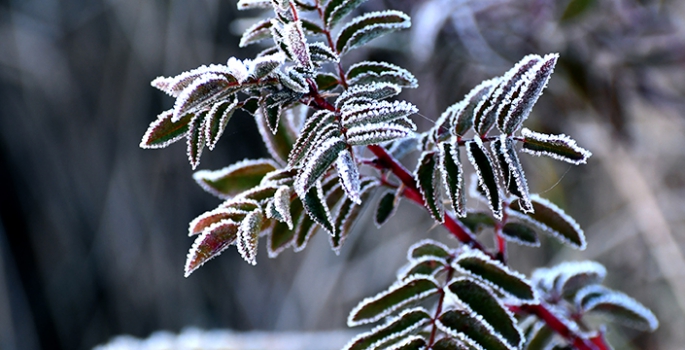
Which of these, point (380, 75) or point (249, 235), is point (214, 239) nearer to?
point (249, 235)

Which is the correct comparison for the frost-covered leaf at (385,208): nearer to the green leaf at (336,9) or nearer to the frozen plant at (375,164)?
the frozen plant at (375,164)

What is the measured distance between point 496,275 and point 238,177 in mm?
258

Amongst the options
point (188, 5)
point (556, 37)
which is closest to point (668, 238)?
point (556, 37)

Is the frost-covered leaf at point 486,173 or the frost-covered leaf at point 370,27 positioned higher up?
the frost-covered leaf at point 370,27

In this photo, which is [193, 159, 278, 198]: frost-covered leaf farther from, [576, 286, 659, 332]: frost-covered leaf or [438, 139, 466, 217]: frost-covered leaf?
[576, 286, 659, 332]: frost-covered leaf

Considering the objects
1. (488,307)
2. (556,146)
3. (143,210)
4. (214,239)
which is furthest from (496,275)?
(143,210)

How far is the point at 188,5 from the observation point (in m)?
2.02

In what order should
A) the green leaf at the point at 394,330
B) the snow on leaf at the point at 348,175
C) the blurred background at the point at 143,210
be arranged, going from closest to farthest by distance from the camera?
the snow on leaf at the point at 348,175
the green leaf at the point at 394,330
the blurred background at the point at 143,210

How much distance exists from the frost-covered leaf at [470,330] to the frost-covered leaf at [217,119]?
0.77ft

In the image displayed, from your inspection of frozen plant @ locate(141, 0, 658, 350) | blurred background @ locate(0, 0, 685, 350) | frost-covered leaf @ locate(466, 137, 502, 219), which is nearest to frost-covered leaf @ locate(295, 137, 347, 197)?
frozen plant @ locate(141, 0, 658, 350)

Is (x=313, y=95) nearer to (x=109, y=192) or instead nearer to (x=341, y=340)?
(x=341, y=340)

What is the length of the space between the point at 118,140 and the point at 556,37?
1509 millimetres

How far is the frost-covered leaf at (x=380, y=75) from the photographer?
504 millimetres

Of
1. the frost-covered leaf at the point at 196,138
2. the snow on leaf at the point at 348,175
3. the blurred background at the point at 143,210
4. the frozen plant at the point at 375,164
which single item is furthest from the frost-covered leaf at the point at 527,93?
the blurred background at the point at 143,210
